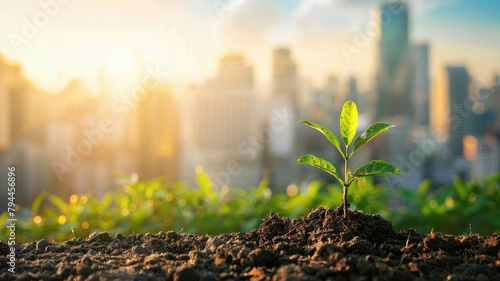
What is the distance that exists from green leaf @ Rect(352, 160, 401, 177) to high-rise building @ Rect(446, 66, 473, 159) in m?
20.0

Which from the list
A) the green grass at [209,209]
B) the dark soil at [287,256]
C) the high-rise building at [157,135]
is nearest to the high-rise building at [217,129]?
the high-rise building at [157,135]

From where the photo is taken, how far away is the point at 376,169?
147 centimetres

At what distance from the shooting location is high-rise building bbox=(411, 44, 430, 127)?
24922 millimetres

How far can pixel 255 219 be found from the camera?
2.92 meters

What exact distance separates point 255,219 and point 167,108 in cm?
1810

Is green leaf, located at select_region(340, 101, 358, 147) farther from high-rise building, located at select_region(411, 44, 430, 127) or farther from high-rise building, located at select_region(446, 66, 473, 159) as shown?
high-rise building, located at select_region(411, 44, 430, 127)

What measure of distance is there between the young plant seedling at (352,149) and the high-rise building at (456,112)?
1993 centimetres

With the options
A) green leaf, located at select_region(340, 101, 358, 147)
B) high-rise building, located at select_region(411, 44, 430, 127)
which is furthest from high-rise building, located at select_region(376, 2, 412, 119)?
green leaf, located at select_region(340, 101, 358, 147)

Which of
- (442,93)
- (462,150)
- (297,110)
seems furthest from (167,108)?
(462,150)

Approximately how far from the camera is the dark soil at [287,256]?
3.93 ft

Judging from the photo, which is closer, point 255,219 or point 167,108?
point 255,219

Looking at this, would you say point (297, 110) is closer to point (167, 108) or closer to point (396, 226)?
point (167, 108)

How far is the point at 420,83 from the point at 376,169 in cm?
2595

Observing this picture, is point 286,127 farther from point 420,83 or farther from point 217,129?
point 420,83
